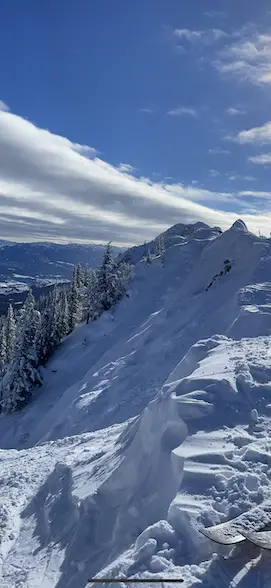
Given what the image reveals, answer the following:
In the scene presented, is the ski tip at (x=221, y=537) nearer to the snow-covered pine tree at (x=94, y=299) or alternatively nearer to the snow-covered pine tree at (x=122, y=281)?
the snow-covered pine tree at (x=94, y=299)

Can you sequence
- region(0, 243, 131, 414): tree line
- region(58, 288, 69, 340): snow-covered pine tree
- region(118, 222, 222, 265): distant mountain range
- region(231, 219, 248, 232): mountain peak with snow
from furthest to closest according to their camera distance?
region(118, 222, 222, 265): distant mountain range
region(58, 288, 69, 340): snow-covered pine tree
region(231, 219, 248, 232): mountain peak with snow
region(0, 243, 131, 414): tree line

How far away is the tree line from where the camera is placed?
38594 mm

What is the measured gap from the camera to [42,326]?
4800cm

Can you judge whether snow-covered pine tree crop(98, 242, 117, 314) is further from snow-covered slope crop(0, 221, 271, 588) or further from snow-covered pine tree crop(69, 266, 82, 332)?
snow-covered slope crop(0, 221, 271, 588)

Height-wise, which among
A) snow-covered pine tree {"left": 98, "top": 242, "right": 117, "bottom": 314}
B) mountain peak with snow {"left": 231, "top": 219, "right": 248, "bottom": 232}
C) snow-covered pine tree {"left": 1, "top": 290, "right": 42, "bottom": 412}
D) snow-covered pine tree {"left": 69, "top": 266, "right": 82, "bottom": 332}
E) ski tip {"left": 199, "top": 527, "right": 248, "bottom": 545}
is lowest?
snow-covered pine tree {"left": 1, "top": 290, "right": 42, "bottom": 412}

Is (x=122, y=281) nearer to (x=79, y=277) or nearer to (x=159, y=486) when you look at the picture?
(x=79, y=277)

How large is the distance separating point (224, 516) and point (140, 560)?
160cm

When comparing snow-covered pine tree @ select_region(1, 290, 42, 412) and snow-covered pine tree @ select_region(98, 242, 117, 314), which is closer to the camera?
snow-covered pine tree @ select_region(1, 290, 42, 412)

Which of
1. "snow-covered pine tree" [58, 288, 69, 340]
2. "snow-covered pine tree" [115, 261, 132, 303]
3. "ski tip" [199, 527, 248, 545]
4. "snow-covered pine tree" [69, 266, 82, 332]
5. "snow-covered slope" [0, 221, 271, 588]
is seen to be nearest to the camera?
"ski tip" [199, 527, 248, 545]

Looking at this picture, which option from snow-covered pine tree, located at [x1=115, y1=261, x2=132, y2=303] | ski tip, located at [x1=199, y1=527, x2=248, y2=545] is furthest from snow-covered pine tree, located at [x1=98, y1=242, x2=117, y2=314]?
ski tip, located at [x1=199, y1=527, x2=248, y2=545]

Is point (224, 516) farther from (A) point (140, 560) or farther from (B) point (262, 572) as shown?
(A) point (140, 560)

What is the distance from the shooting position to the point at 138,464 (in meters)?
9.41

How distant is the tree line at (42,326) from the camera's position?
3859 centimetres

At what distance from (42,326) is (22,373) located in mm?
10387
